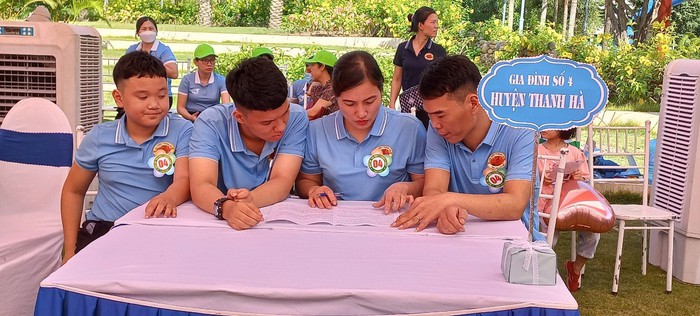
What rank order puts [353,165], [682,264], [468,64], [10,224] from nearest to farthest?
1. [468,64]
2. [353,165]
3. [10,224]
4. [682,264]

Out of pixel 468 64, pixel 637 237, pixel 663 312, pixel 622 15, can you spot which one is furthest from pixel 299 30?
pixel 468 64

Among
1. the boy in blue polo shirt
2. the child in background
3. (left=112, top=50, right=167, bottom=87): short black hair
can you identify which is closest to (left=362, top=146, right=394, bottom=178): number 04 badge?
the boy in blue polo shirt

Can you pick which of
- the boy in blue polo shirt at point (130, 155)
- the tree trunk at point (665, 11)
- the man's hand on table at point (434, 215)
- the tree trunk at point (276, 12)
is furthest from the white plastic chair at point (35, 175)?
the tree trunk at point (276, 12)

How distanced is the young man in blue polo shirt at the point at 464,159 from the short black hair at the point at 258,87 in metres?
0.40

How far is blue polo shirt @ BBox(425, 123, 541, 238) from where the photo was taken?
91.4 inches

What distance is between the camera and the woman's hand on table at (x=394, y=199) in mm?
2316

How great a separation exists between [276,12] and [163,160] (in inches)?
608

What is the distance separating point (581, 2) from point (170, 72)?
25679 mm

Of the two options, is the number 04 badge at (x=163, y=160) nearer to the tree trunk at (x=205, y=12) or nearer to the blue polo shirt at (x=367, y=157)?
the blue polo shirt at (x=367, y=157)

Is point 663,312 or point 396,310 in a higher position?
point 396,310

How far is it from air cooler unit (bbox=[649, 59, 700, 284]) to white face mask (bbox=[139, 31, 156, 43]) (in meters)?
3.94

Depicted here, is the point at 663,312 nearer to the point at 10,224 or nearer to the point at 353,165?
the point at 353,165

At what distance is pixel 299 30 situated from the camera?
16.8 metres

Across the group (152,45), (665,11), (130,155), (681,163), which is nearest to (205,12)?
(665,11)
